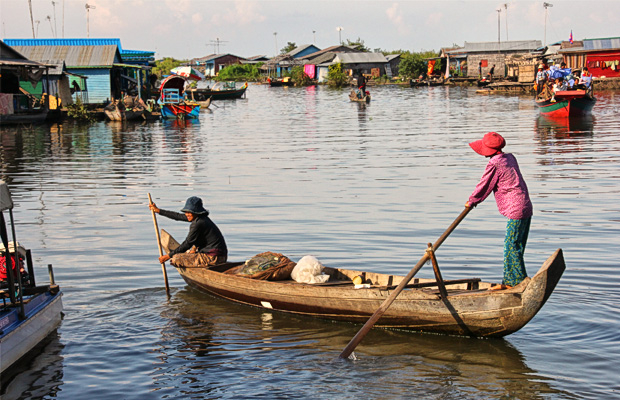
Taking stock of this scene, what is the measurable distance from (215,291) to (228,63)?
363ft

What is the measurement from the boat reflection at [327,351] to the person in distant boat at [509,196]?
84 cm

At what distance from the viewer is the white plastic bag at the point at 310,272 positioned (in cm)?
812

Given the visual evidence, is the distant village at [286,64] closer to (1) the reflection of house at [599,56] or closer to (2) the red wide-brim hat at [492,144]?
(1) the reflection of house at [599,56]

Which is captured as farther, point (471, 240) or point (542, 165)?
point (542, 165)

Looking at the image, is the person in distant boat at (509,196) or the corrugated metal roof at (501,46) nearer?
the person in distant boat at (509,196)

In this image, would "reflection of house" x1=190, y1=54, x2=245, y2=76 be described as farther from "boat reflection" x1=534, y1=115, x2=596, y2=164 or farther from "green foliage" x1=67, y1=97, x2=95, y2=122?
"boat reflection" x1=534, y1=115, x2=596, y2=164

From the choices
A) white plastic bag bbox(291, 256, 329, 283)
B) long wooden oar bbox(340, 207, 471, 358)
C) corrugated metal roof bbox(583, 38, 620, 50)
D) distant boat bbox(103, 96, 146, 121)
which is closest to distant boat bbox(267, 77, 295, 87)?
corrugated metal roof bbox(583, 38, 620, 50)

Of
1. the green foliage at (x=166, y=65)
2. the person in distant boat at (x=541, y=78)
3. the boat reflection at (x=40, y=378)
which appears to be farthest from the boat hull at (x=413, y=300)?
the green foliage at (x=166, y=65)

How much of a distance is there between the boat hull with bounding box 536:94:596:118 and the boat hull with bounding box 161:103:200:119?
1762 centimetres

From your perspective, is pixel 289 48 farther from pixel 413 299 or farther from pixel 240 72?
pixel 413 299

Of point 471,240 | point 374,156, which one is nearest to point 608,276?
point 471,240

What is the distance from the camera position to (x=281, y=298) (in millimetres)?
8031

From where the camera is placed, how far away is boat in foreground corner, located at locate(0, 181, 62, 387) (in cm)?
643

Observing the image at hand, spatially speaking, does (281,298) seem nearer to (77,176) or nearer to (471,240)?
(471,240)
